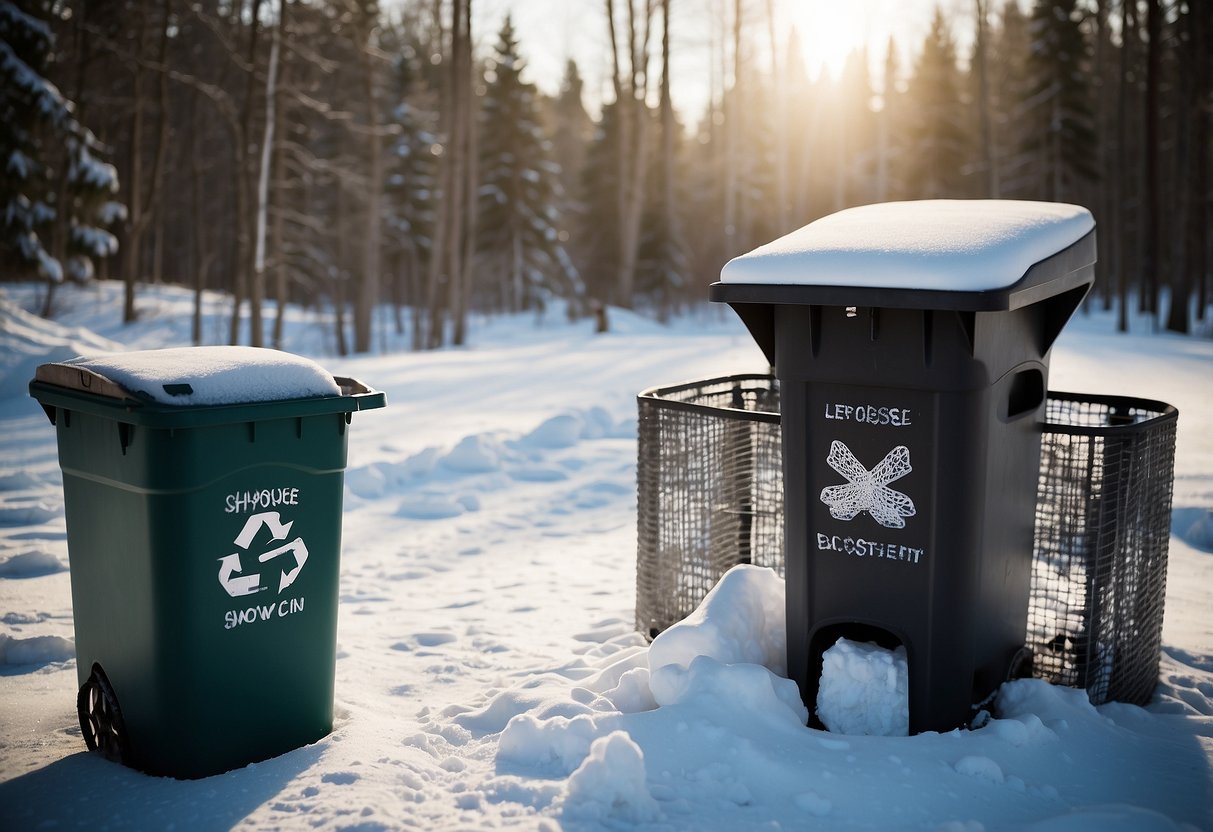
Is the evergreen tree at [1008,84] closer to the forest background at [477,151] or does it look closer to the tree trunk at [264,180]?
the forest background at [477,151]

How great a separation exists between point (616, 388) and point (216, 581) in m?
9.53

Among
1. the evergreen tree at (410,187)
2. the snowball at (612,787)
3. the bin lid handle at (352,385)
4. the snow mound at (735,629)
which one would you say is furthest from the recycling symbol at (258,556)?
the evergreen tree at (410,187)

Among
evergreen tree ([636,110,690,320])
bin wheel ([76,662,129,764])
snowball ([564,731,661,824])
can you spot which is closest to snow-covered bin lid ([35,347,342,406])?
bin wheel ([76,662,129,764])

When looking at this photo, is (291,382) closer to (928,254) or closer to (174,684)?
(174,684)

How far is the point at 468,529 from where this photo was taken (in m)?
→ 6.26

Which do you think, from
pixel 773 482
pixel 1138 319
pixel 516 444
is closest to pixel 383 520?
pixel 516 444

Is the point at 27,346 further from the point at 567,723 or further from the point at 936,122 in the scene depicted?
the point at 936,122

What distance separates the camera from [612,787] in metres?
2.53

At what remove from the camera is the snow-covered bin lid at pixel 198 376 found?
8.64ft

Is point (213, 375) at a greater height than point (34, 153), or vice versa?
point (34, 153)

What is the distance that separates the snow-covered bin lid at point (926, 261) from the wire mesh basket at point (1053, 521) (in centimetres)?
72

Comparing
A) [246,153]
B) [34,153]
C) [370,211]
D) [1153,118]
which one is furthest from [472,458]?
[1153,118]

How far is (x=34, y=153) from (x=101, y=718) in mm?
17815

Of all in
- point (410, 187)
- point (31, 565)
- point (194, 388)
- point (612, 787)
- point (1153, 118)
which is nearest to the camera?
point (612, 787)
